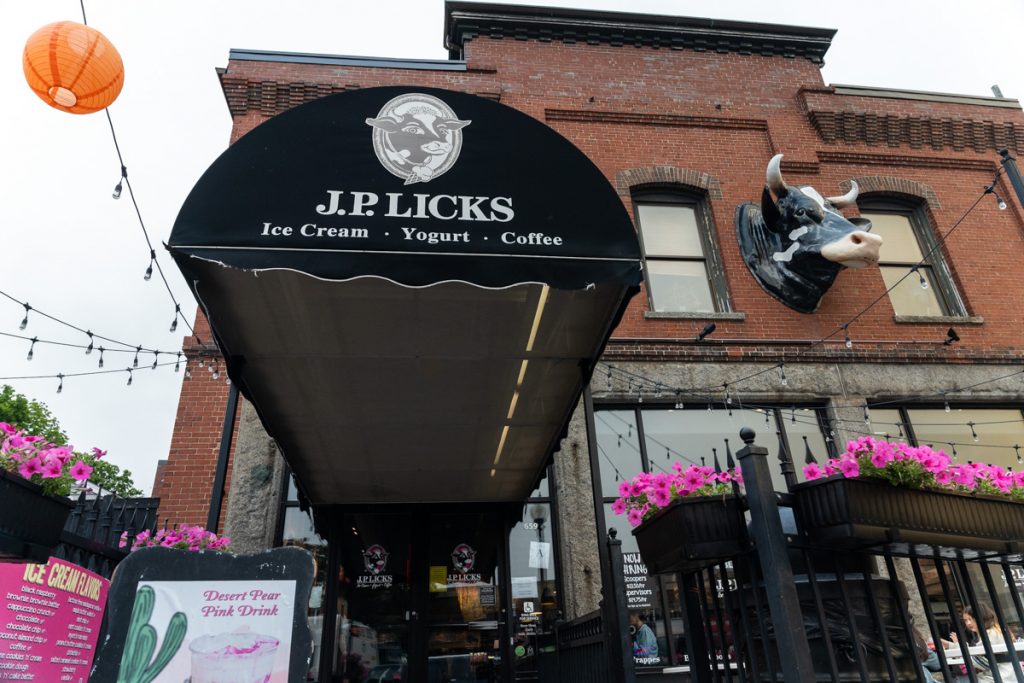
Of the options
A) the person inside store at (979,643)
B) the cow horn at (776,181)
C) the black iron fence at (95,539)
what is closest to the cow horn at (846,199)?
the cow horn at (776,181)

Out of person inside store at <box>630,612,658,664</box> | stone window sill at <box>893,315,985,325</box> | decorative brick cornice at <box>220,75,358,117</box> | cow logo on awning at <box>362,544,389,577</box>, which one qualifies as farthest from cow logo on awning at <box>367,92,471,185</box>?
stone window sill at <box>893,315,985,325</box>

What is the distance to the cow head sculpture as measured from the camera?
30.0ft

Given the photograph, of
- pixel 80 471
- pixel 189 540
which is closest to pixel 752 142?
pixel 189 540

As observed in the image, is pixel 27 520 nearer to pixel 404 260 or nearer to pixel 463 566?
pixel 404 260

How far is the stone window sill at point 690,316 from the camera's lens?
30.0 ft

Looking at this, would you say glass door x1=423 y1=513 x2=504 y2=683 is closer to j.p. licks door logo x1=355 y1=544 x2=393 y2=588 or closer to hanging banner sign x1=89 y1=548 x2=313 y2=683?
j.p. licks door logo x1=355 y1=544 x2=393 y2=588

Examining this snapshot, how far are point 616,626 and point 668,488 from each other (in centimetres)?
136

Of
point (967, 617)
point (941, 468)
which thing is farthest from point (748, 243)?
point (941, 468)

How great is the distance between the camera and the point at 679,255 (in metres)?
10.0

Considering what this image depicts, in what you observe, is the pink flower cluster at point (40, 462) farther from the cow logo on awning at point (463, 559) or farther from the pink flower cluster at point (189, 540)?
the cow logo on awning at point (463, 559)

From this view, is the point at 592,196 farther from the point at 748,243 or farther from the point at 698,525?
the point at 748,243

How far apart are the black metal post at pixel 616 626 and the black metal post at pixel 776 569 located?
1.66 m

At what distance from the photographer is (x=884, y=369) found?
926 centimetres

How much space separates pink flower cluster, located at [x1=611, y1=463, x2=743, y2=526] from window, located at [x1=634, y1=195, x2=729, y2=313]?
19.1 ft
